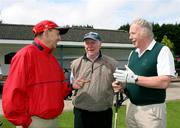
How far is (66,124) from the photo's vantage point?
962 cm

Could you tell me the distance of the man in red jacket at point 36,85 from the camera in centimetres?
399

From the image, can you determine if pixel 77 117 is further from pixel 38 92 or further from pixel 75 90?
pixel 38 92

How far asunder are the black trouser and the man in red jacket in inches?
34.5

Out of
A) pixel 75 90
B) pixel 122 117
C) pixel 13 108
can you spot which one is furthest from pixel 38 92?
pixel 122 117

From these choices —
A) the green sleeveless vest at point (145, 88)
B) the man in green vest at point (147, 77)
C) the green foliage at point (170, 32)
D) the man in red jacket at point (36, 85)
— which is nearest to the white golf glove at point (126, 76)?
the man in green vest at point (147, 77)

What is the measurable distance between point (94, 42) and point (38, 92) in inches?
55.9

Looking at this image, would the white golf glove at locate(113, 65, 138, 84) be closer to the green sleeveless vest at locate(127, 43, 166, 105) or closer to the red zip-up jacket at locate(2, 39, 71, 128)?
the green sleeveless vest at locate(127, 43, 166, 105)

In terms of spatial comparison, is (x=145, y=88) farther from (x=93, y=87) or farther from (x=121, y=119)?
(x=121, y=119)

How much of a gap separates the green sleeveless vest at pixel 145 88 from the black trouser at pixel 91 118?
0.82m

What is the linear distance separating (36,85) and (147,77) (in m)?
1.16

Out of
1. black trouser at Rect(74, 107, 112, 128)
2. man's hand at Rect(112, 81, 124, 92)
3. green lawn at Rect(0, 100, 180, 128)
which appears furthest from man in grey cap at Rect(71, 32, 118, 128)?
green lawn at Rect(0, 100, 180, 128)

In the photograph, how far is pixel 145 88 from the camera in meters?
4.47

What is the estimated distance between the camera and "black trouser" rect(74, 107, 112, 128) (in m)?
5.29

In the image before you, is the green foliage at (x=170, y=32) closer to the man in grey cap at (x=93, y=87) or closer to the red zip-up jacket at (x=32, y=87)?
the man in grey cap at (x=93, y=87)
